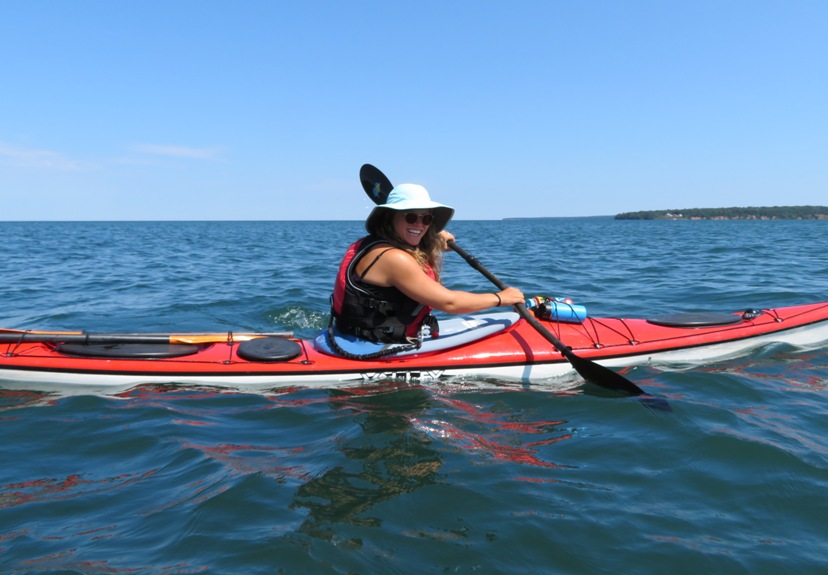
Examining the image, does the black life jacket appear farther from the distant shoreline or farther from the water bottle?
the distant shoreline

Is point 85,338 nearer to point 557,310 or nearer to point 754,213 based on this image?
point 557,310

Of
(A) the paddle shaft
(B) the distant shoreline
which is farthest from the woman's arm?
(B) the distant shoreline

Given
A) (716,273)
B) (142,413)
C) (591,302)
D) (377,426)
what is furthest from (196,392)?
(716,273)

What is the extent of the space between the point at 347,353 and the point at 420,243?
98cm

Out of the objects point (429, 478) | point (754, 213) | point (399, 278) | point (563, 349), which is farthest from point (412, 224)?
point (754, 213)

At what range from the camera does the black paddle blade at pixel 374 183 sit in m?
5.50

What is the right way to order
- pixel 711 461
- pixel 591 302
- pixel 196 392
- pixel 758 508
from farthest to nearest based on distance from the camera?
pixel 591 302
pixel 196 392
pixel 711 461
pixel 758 508

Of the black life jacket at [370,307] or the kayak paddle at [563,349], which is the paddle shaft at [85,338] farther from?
the kayak paddle at [563,349]

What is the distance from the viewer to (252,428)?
3.74 m

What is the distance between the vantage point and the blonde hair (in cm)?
415

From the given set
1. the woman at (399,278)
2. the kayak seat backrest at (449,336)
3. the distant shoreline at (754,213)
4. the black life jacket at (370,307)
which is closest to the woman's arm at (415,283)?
the woman at (399,278)

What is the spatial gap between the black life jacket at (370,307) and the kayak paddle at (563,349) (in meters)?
0.84

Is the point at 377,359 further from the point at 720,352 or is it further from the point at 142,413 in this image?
the point at 720,352

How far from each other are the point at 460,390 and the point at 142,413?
216 cm
